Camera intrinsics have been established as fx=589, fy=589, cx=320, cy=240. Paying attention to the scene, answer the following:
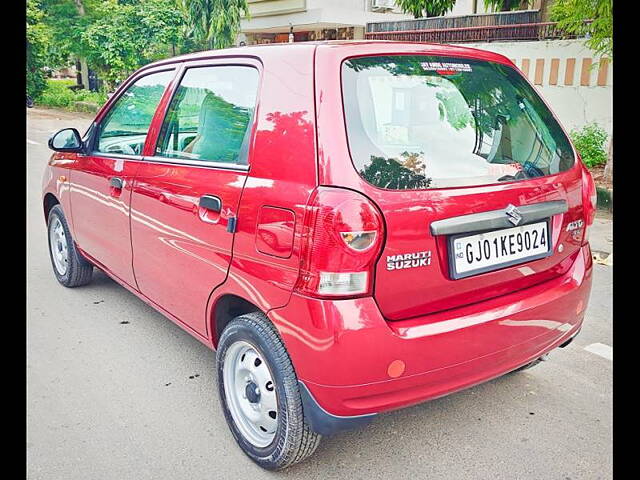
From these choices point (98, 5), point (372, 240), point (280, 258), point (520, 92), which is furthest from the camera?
point (98, 5)

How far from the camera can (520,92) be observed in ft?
9.11

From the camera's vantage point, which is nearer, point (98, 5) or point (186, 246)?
point (186, 246)

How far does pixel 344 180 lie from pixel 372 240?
0.24m

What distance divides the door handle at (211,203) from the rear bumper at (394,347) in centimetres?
59

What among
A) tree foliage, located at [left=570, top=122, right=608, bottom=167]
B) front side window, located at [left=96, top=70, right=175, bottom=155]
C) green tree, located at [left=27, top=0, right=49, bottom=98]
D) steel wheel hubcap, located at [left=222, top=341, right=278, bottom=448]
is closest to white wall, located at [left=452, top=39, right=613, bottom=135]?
tree foliage, located at [left=570, top=122, right=608, bottom=167]

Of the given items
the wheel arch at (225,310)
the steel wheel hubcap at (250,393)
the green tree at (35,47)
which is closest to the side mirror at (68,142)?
the wheel arch at (225,310)

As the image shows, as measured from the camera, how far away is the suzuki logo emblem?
7.73ft

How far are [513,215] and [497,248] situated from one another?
0.15 metres

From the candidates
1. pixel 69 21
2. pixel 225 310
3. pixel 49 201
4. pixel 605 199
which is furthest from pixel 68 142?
pixel 69 21

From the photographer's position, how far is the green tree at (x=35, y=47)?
22703mm

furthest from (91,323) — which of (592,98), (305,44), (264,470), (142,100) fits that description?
(592,98)

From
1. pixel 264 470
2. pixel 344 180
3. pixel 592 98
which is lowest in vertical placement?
pixel 264 470

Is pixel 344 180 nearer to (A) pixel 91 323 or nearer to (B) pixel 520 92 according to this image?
(B) pixel 520 92

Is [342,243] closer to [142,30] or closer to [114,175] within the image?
[114,175]
